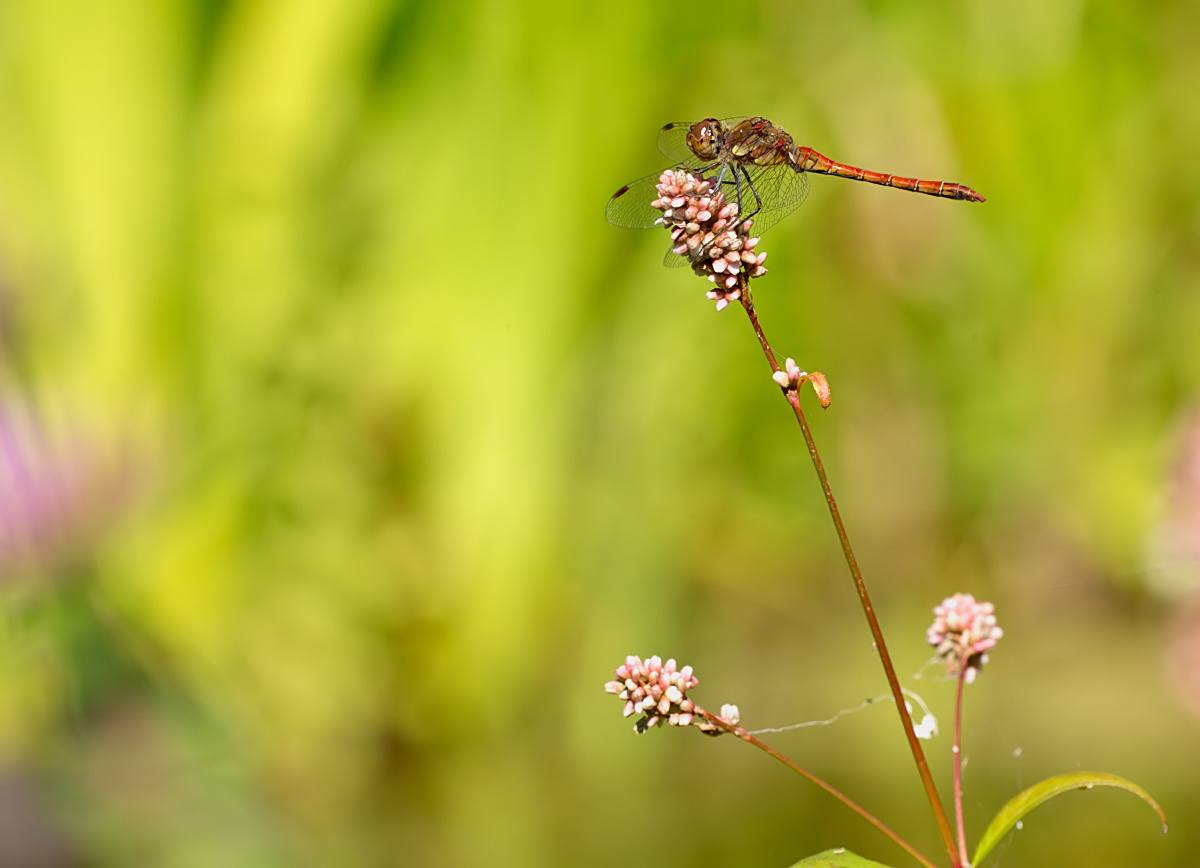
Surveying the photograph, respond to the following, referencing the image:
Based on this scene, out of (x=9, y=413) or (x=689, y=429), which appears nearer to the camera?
(x=9, y=413)

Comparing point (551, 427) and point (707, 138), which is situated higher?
point (551, 427)

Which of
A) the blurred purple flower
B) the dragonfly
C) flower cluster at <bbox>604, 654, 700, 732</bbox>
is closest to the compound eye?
the dragonfly

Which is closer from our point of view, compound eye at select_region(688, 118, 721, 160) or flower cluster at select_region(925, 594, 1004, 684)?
flower cluster at select_region(925, 594, 1004, 684)

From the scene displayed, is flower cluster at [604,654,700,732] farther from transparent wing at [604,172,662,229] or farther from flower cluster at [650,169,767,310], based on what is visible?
transparent wing at [604,172,662,229]

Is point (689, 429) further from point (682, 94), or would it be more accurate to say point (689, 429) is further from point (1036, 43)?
point (1036, 43)

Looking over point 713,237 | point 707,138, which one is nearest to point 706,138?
point 707,138

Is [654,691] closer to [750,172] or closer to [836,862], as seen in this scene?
[836,862]

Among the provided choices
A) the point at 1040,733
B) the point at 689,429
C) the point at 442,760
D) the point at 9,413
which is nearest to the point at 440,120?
the point at 689,429
